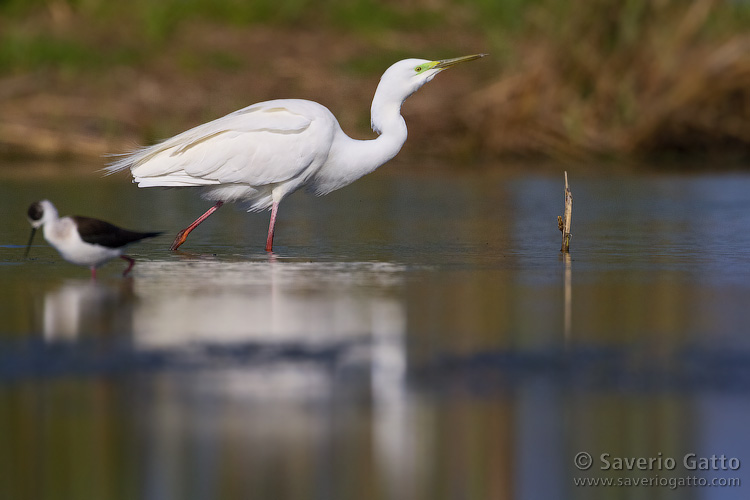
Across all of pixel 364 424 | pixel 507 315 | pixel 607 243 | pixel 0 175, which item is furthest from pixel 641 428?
pixel 0 175

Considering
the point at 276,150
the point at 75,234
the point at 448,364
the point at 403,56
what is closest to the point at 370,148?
the point at 276,150

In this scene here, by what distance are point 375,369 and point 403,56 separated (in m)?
15.2

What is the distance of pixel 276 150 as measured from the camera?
817 cm

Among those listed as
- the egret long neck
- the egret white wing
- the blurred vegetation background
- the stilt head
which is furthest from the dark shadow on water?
the blurred vegetation background

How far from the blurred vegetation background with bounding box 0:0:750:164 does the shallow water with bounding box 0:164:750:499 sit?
27.0 ft

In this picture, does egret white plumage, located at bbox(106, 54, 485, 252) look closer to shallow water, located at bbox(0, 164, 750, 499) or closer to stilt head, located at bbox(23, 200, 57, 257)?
shallow water, located at bbox(0, 164, 750, 499)

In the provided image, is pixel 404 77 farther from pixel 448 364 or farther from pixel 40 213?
pixel 448 364

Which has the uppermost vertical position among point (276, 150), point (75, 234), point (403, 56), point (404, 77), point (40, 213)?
point (403, 56)

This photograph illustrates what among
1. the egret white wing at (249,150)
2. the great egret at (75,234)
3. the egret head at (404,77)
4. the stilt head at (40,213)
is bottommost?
the great egret at (75,234)

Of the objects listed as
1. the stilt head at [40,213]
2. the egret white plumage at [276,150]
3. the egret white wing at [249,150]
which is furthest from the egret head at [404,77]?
the stilt head at [40,213]

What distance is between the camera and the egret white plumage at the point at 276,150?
8.19m

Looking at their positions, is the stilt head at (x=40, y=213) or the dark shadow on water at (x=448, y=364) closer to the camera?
the dark shadow on water at (x=448, y=364)

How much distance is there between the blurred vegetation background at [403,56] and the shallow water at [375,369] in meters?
8.22

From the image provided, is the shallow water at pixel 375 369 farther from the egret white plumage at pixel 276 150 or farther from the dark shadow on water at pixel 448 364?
the egret white plumage at pixel 276 150
